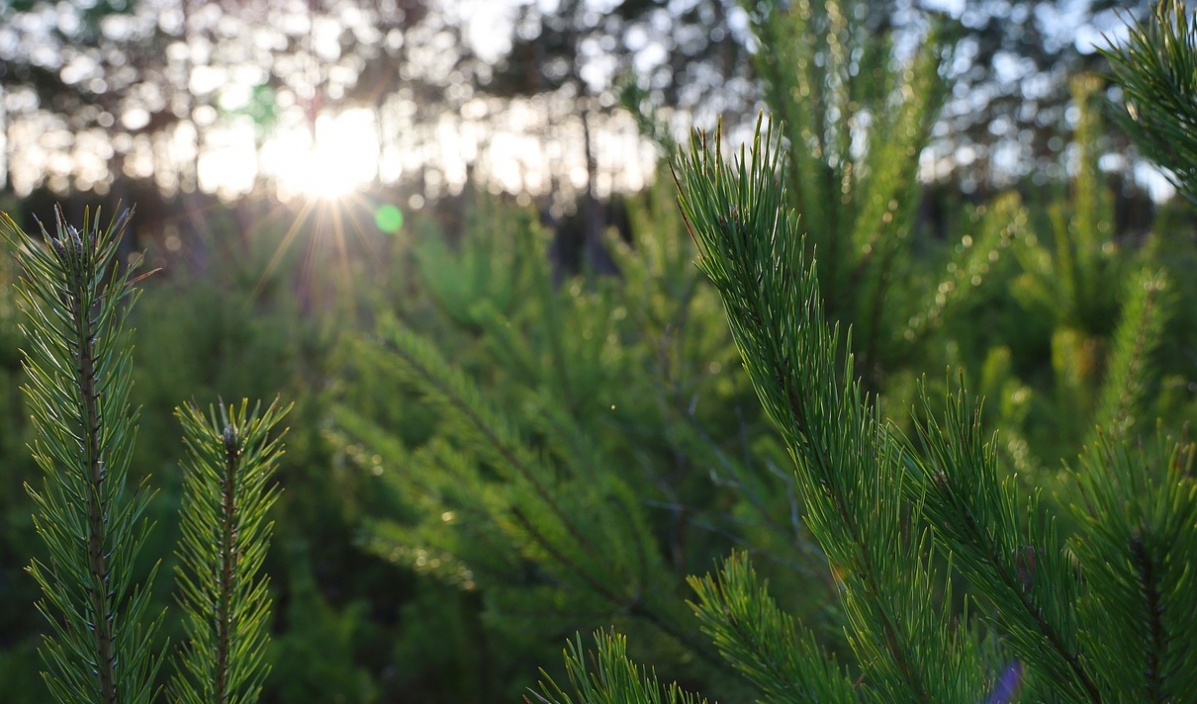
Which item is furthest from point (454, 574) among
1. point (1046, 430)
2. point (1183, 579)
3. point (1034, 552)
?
point (1046, 430)

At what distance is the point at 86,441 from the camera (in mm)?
611

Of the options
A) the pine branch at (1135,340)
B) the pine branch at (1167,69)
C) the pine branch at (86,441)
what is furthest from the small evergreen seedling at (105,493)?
the pine branch at (1135,340)

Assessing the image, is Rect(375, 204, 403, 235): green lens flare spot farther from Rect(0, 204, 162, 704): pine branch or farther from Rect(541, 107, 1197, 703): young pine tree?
Rect(541, 107, 1197, 703): young pine tree

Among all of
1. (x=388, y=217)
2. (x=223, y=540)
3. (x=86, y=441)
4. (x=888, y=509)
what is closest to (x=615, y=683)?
(x=888, y=509)

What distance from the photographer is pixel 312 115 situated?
17875mm

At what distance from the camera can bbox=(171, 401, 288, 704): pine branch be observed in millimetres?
662

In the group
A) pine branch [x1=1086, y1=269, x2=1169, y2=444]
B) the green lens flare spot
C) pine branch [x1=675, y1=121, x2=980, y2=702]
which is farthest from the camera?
the green lens flare spot

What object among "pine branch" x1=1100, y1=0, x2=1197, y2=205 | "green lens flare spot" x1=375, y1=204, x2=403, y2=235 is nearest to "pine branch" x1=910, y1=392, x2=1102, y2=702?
"pine branch" x1=1100, y1=0, x2=1197, y2=205

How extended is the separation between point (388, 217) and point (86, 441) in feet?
34.3

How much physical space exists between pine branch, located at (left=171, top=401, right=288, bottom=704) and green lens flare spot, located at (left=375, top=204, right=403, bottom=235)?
8.69 m

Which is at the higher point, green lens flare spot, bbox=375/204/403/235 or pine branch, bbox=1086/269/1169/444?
green lens flare spot, bbox=375/204/403/235

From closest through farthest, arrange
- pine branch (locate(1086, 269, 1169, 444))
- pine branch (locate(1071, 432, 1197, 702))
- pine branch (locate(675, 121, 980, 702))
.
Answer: pine branch (locate(1071, 432, 1197, 702))
pine branch (locate(675, 121, 980, 702))
pine branch (locate(1086, 269, 1169, 444))

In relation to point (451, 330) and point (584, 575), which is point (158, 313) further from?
point (584, 575)

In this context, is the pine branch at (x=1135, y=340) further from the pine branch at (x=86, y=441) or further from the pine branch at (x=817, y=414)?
the pine branch at (x=86, y=441)
